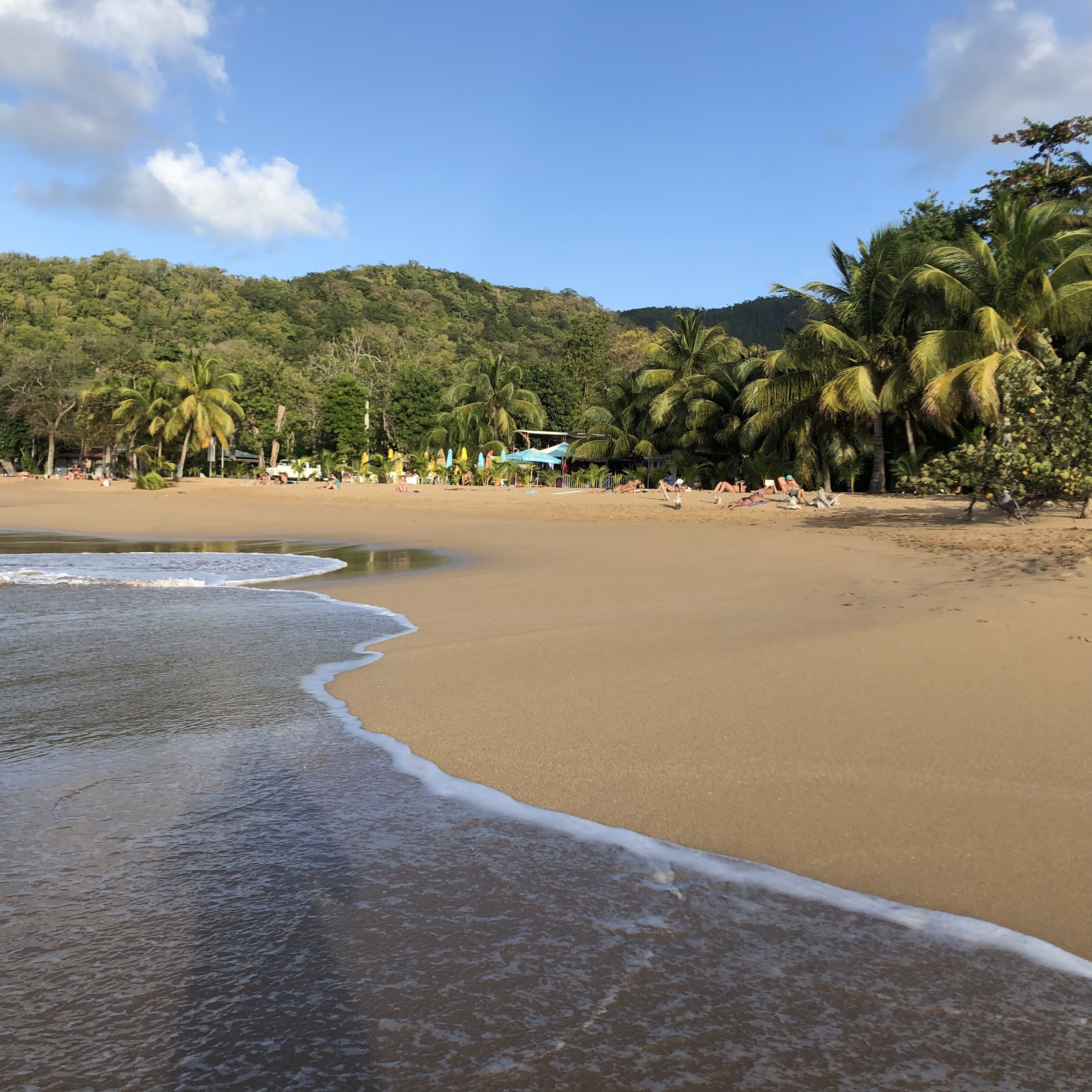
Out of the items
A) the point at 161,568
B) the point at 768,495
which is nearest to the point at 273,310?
the point at 768,495

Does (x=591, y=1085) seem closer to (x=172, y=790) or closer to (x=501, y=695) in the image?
(x=172, y=790)

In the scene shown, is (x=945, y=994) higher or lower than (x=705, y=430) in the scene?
lower

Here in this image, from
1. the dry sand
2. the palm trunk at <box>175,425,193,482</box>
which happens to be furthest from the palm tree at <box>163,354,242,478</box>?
the dry sand

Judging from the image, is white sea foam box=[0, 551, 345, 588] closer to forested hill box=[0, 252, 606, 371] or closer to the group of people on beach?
the group of people on beach

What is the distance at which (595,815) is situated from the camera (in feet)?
11.1

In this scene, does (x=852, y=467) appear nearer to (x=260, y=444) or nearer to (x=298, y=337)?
(x=260, y=444)

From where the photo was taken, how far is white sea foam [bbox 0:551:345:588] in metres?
10.8

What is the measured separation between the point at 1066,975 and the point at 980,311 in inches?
845

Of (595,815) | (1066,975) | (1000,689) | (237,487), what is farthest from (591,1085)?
(237,487)

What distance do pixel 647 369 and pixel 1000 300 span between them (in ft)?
53.1

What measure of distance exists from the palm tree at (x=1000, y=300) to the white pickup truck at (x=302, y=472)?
1162 inches

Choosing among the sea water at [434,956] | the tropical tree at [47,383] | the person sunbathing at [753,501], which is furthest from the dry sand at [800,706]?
the tropical tree at [47,383]

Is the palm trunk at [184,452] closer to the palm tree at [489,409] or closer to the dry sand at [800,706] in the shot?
the palm tree at [489,409]

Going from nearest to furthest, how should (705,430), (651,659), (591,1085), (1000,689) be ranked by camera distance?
(591,1085) → (1000,689) → (651,659) → (705,430)
